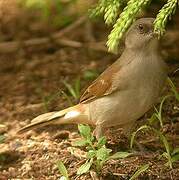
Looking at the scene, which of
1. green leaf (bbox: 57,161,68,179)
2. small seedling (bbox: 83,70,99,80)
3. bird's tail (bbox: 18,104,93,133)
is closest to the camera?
green leaf (bbox: 57,161,68,179)

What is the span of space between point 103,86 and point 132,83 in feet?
1.01

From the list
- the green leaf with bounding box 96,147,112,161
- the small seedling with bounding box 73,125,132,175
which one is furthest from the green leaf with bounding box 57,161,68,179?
the green leaf with bounding box 96,147,112,161

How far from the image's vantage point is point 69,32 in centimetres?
749

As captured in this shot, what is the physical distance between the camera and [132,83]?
165 inches

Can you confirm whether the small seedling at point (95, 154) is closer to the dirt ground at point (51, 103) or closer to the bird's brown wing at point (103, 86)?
the dirt ground at point (51, 103)

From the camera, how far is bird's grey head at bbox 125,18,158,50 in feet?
14.0

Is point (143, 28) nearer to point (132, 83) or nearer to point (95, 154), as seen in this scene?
point (132, 83)

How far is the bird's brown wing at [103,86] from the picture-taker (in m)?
4.34

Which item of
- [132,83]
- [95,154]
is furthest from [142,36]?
[95,154]

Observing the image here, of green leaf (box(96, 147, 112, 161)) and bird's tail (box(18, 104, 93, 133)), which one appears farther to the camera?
bird's tail (box(18, 104, 93, 133))

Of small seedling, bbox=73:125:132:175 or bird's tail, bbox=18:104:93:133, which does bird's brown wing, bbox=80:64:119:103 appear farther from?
small seedling, bbox=73:125:132:175

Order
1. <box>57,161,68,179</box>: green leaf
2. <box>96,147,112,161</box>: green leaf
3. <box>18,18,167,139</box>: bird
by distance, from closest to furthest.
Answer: <box>96,147,112,161</box>: green leaf < <box>57,161,68,179</box>: green leaf < <box>18,18,167,139</box>: bird

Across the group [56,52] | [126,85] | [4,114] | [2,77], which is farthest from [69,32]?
[126,85]

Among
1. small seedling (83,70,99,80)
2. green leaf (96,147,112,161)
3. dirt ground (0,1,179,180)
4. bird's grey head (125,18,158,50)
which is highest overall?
bird's grey head (125,18,158,50)
